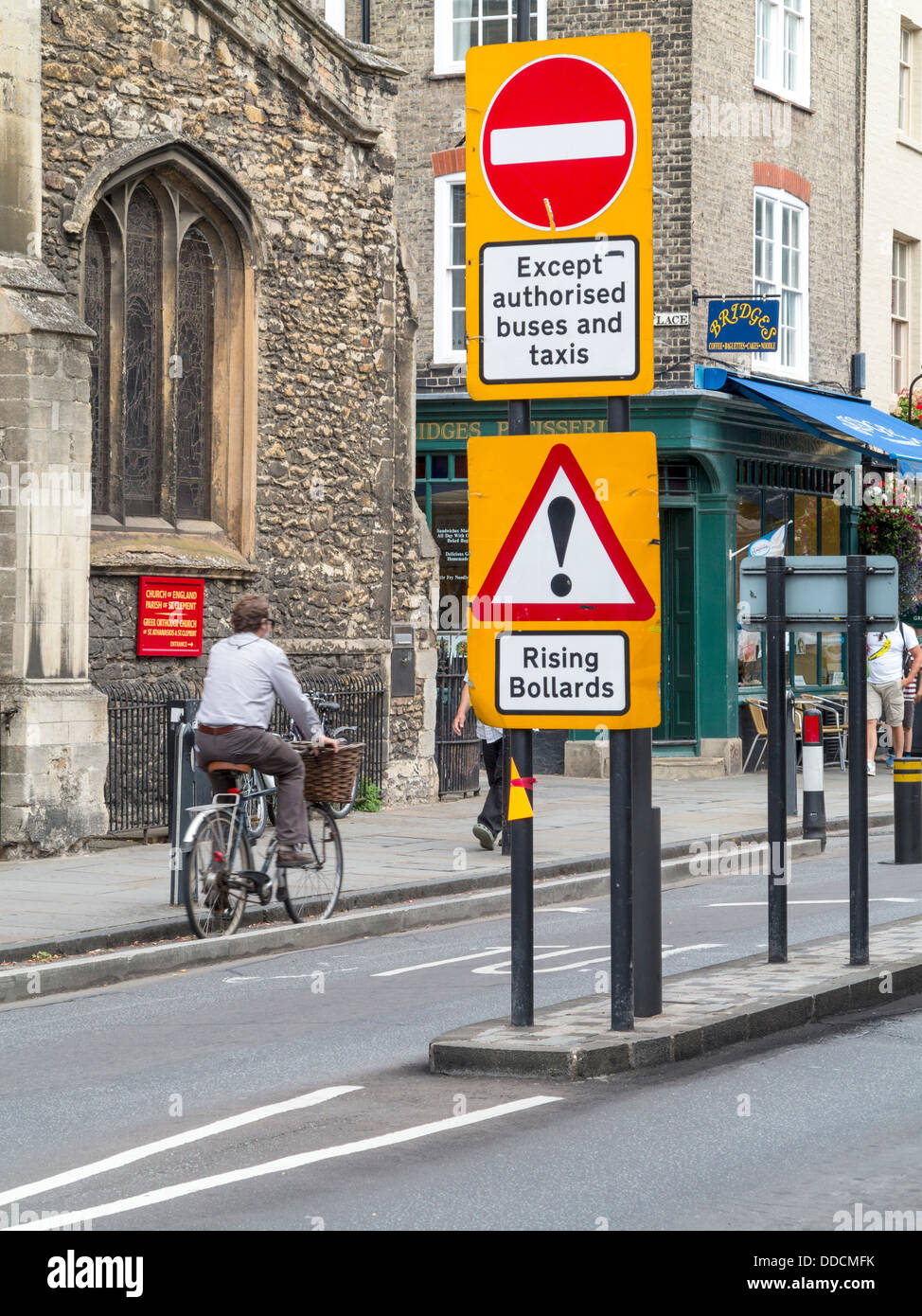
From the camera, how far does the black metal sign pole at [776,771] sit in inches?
362

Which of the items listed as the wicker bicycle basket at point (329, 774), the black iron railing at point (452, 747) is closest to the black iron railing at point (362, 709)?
the black iron railing at point (452, 747)

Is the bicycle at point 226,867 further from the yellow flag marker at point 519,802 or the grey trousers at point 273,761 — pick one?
the yellow flag marker at point 519,802

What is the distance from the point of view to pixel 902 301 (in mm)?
28703

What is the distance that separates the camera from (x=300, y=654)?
58.6 feet

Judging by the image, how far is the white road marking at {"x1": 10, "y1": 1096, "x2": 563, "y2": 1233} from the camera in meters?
5.45

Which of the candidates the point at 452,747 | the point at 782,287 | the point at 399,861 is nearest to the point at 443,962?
the point at 399,861

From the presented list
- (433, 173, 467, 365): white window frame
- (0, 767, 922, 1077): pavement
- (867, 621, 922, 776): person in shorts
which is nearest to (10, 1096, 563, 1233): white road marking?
(0, 767, 922, 1077): pavement

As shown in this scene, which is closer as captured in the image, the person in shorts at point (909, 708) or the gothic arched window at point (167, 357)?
the gothic arched window at point (167, 357)

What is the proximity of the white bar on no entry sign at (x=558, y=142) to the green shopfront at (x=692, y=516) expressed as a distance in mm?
14296

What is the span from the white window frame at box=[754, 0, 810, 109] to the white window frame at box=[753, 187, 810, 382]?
1.29 meters

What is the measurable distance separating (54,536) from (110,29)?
173 inches

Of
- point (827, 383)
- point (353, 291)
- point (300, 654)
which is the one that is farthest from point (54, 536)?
point (827, 383)

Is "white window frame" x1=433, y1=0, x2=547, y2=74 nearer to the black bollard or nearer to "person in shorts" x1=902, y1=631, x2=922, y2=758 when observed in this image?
"person in shorts" x1=902, y1=631, x2=922, y2=758
